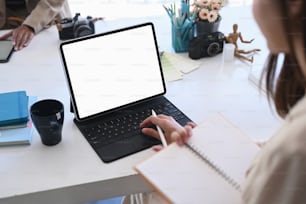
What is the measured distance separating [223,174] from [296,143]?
38cm

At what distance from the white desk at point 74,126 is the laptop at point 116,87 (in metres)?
0.03

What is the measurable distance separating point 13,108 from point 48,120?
0.16 metres

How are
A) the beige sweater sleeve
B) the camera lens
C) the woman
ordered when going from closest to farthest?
the woman → the camera lens → the beige sweater sleeve

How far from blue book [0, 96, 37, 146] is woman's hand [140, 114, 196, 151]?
28cm

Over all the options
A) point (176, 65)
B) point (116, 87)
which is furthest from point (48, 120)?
point (176, 65)

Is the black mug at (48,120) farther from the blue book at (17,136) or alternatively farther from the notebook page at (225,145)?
the notebook page at (225,145)

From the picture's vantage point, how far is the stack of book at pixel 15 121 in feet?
3.30

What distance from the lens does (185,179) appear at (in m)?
0.88

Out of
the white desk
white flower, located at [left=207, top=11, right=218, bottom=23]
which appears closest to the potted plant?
white flower, located at [left=207, top=11, right=218, bottom=23]

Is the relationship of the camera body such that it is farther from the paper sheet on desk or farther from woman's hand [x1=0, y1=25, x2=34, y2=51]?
the paper sheet on desk

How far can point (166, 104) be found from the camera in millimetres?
1145

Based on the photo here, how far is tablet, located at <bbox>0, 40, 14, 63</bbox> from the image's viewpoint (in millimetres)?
1384

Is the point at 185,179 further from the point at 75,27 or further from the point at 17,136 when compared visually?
the point at 75,27

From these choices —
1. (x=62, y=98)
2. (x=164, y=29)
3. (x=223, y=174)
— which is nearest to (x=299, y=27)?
(x=223, y=174)
